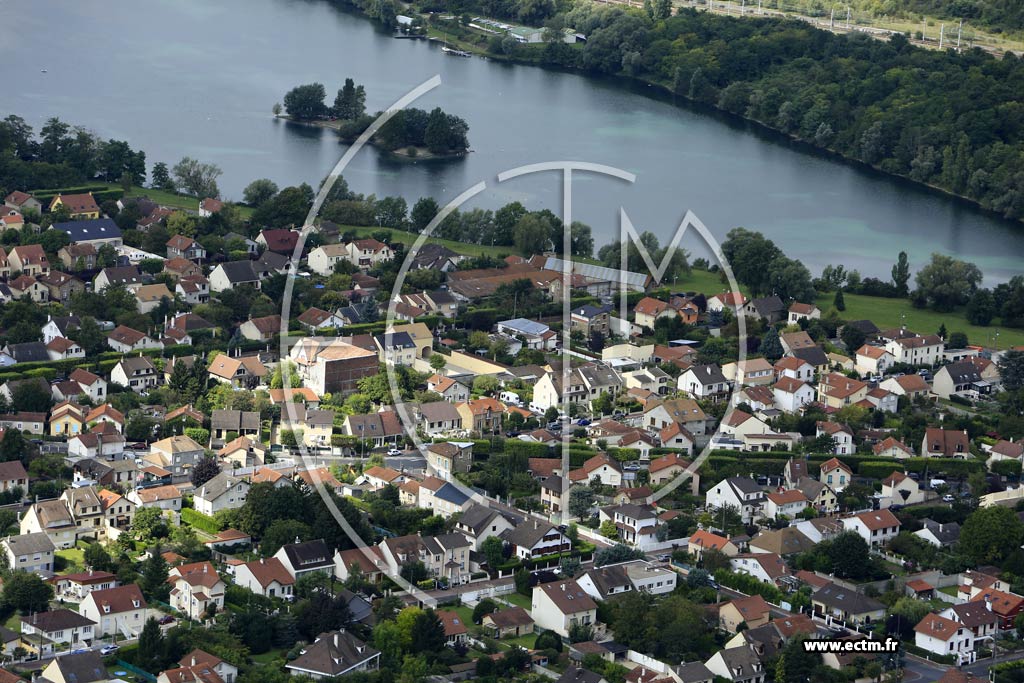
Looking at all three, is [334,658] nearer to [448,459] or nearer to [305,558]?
[305,558]

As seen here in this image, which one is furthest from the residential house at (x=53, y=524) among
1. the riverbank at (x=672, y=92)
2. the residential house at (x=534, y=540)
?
the riverbank at (x=672, y=92)

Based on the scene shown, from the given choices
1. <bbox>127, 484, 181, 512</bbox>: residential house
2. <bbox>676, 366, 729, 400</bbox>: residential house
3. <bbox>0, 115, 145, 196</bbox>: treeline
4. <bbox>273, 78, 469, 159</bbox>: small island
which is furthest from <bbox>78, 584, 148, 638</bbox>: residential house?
<bbox>273, 78, 469, 159</bbox>: small island

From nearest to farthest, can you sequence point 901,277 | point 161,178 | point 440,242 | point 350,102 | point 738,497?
point 738,497
point 901,277
point 440,242
point 161,178
point 350,102

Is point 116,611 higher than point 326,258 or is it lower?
lower

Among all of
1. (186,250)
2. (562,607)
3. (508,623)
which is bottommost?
(508,623)

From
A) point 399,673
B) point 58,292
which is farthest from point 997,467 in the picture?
point 58,292

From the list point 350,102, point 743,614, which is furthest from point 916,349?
point 350,102
